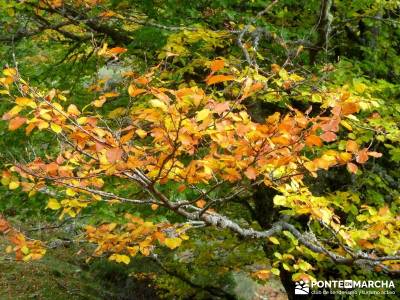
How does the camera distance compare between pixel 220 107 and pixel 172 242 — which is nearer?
pixel 220 107

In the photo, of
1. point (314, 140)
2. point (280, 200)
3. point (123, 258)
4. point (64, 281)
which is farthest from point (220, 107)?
point (64, 281)

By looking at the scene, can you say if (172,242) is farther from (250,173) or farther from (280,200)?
(250,173)

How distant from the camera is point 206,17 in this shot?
20.7ft

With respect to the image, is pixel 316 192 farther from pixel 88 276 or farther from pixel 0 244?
pixel 0 244

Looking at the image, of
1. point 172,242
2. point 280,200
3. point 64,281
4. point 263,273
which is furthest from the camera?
point 64,281

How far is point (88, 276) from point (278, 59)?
8962 millimetres

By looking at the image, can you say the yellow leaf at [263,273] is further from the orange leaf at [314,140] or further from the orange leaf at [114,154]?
the orange leaf at [114,154]

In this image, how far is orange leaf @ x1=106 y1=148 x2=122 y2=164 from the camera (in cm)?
238

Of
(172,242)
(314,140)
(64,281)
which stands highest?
(314,140)

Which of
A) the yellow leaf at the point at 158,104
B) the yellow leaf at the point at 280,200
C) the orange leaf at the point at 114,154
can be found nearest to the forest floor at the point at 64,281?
the yellow leaf at the point at 280,200

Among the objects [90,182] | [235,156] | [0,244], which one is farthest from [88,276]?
[235,156]

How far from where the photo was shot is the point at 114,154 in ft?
7.88

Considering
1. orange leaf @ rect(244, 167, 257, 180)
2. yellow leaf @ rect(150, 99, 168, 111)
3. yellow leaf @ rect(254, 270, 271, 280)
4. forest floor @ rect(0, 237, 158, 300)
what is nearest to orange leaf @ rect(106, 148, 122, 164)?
yellow leaf @ rect(150, 99, 168, 111)

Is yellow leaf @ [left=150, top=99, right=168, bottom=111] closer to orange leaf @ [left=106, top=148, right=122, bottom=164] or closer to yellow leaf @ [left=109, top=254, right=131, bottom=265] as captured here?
orange leaf @ [left=106, top=148, right=122, bottom=164]
